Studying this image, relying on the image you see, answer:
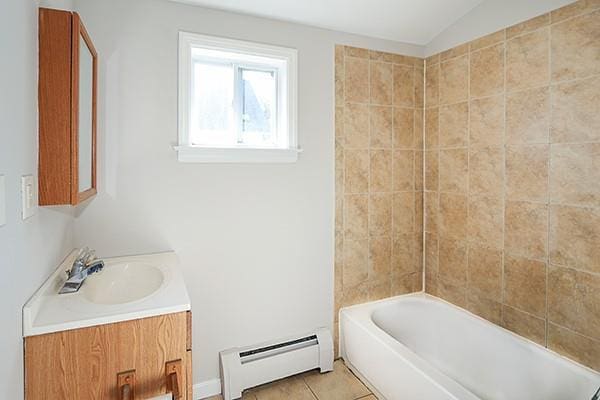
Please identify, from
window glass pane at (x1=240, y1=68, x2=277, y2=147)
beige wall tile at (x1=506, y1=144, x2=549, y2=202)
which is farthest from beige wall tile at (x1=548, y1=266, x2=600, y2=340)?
window glass pane at (x1=240, y1=68, x2=277, y2=147)

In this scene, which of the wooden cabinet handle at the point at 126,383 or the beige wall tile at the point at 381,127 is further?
the beige wall tile at the point at 381,127

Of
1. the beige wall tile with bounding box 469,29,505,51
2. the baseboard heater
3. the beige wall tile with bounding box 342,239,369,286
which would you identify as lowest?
the baseboard heater

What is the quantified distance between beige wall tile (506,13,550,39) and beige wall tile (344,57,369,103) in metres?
0.91

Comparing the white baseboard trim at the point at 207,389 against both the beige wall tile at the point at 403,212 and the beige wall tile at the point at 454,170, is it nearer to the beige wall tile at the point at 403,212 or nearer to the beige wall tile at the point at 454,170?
the beige wall tile at the point at 403,212

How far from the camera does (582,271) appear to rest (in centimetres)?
182

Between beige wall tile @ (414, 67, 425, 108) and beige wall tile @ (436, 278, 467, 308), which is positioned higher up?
beige wall tile @ (414, 67, 425, 108)

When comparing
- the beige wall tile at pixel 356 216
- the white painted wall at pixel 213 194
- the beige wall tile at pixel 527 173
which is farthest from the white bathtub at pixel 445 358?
the beige wall tile at pixel 527 173

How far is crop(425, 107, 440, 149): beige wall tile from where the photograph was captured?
270cm

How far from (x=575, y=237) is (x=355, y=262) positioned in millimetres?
1327

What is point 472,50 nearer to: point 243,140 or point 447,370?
point 243,140

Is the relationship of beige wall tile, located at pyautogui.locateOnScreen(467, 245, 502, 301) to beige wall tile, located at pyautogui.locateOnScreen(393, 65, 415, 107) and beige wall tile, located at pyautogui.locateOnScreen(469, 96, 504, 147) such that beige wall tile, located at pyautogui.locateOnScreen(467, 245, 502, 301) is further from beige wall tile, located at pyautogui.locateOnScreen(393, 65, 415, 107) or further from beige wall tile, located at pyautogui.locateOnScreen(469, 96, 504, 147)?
beige wall tile, located at pyautogui.locateOnScreen(393, 65, 415, 107)

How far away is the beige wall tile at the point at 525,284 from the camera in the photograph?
2.03 m

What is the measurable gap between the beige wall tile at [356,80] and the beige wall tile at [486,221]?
1084mm

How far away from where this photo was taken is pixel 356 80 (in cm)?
251
